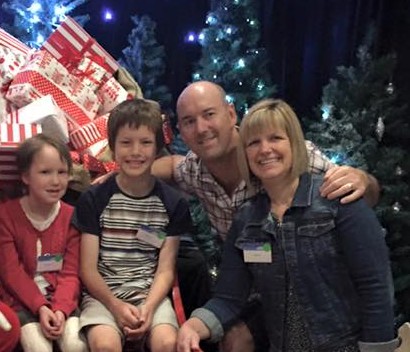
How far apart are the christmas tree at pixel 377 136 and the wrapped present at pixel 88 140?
123 centimetres

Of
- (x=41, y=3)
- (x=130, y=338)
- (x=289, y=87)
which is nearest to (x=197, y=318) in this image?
(x=130, y=338)

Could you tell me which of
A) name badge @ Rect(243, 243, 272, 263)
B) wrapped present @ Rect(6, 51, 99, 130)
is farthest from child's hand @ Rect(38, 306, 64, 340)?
wrapped present @ Rect(6, 51, 99, 130)

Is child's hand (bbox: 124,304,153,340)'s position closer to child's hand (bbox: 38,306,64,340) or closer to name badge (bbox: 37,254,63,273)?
child's hand (bbox: 38,306,64,340)

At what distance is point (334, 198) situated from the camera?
2072 millimetres

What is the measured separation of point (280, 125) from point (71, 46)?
4.13 ft

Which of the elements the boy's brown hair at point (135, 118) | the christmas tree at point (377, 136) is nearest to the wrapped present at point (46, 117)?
the boy's brown hair at point (135, 118)

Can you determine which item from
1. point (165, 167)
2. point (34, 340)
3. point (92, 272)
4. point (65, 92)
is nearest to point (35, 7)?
point (65, 92)

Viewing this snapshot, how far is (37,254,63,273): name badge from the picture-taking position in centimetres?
226

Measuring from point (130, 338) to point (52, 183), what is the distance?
Answer: 0.58 meters

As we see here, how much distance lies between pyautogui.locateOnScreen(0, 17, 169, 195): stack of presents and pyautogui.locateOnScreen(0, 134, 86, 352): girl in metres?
0.16

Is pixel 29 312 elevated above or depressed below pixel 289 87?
below

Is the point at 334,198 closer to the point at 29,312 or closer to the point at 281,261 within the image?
the point at 281,261

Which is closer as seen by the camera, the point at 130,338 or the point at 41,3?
the point at 130,338

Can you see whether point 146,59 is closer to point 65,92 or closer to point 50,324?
point 65,92
